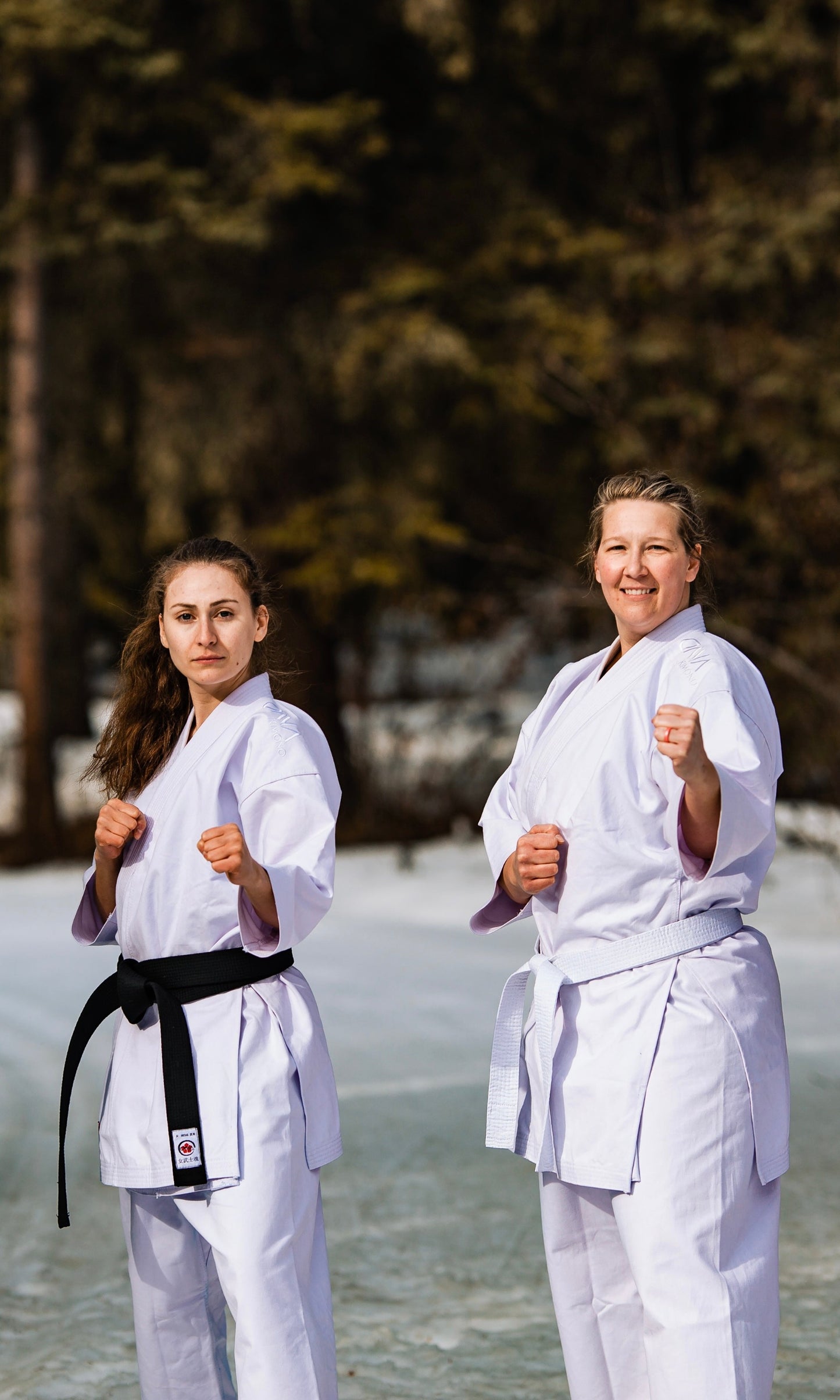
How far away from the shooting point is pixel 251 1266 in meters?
2.22

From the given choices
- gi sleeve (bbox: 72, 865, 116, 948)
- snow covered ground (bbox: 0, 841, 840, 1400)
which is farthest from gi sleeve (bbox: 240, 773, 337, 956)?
snow covered ground (bbox: 0, 841, 840, 1400)

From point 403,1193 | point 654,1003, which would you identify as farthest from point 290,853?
point 403,1193

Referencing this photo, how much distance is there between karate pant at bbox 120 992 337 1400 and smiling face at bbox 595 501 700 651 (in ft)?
2.74

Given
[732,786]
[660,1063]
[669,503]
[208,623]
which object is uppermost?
[669,503]

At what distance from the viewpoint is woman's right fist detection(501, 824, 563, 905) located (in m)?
2.29

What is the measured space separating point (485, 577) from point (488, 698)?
6.14 feet

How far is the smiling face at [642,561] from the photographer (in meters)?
2.35

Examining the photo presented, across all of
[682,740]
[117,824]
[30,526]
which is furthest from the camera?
[30,526]

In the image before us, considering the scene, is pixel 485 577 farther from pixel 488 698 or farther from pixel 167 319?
pixel 167 319

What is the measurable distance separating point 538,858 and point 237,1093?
1.86 ft

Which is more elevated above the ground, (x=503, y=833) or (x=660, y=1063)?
(x=503, y=833)

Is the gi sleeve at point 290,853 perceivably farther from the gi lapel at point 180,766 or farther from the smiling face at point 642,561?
the smiling face at point 642,561

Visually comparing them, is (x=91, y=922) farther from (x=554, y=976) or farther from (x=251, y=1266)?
(x=554, y=976)

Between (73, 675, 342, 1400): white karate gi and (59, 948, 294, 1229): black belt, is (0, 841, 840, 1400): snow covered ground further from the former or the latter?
(59, 948, 294, 1229): black belt
